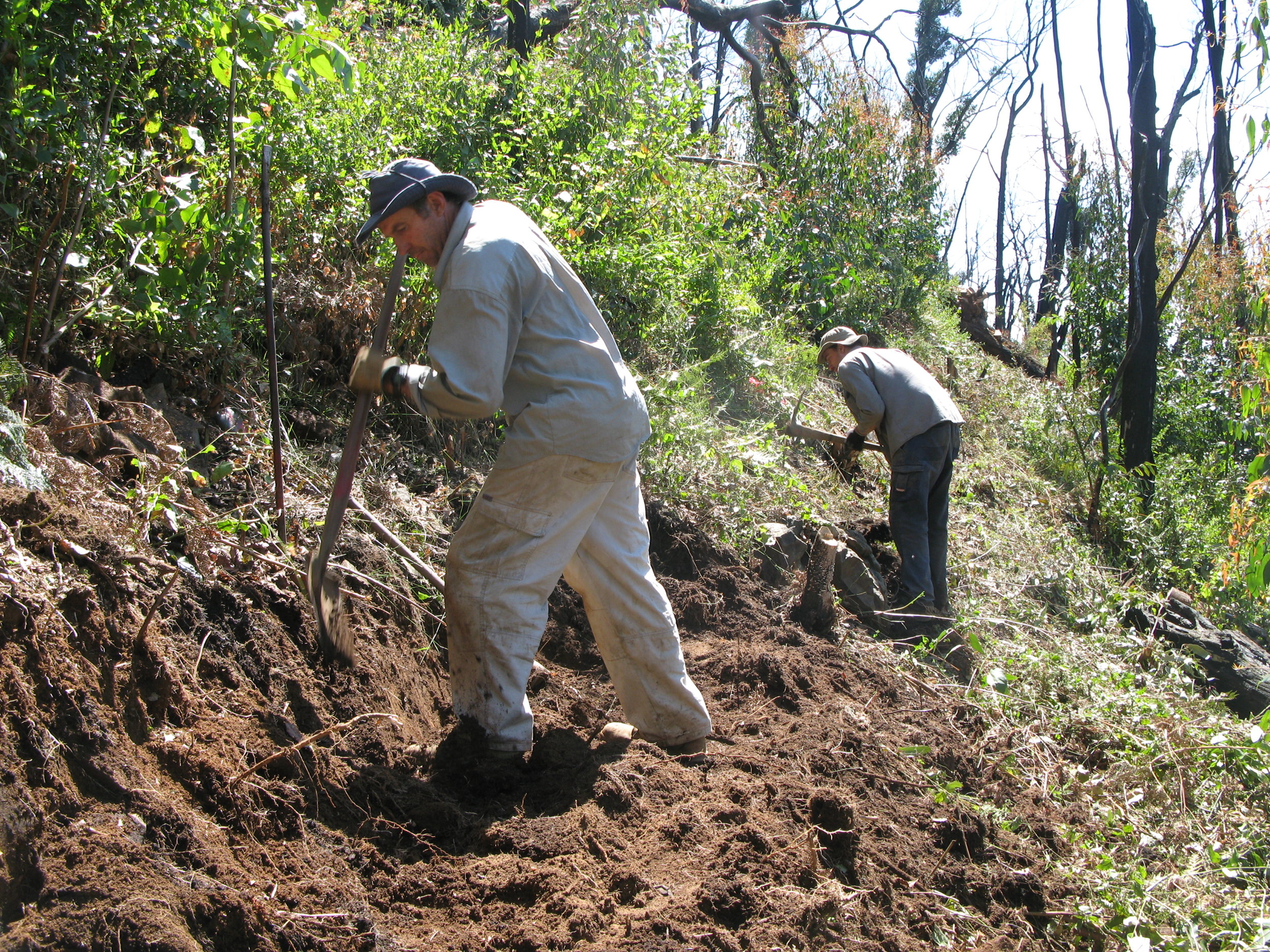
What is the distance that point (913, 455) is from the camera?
6176mm

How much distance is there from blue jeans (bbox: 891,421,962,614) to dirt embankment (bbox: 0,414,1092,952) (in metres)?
2.30

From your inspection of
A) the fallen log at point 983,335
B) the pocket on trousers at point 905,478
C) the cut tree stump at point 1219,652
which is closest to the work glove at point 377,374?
the pocket on trousers at point 905,478

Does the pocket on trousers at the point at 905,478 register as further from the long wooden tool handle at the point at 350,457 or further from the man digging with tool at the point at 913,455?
the long wooden tool handle at the point at 350,457

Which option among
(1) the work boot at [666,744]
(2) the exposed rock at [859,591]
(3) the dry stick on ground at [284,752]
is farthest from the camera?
(2) the exposed rock at [859,591]

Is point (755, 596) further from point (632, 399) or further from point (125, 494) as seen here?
point (125, 494)

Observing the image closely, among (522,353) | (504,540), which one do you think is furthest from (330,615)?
(522,353)

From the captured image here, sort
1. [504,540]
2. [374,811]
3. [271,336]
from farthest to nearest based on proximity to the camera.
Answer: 1. [271,336]
2. [504,540]
3. [374,811]

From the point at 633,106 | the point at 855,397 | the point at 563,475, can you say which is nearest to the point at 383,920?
the point at 563,475

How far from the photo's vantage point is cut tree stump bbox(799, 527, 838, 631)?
211 inches

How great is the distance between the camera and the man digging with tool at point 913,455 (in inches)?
241

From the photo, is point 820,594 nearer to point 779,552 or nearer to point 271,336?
point 779,552

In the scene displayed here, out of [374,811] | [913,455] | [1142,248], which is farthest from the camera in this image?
[1142,248]

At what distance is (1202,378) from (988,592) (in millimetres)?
6993

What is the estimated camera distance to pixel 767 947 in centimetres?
238
